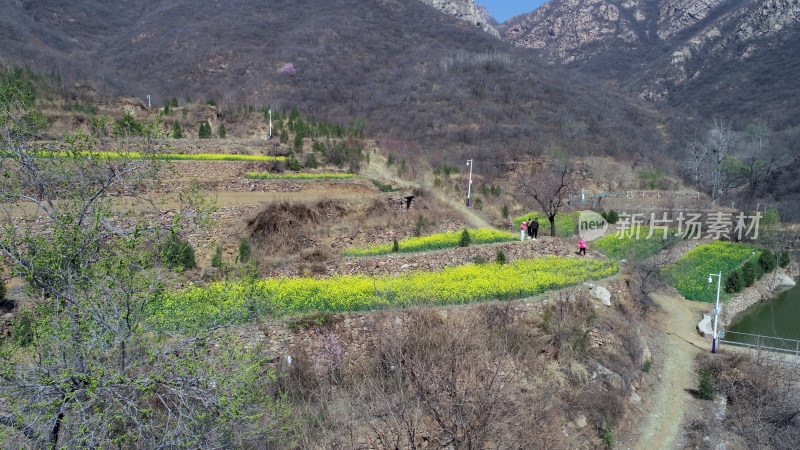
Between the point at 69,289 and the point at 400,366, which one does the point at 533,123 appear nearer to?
the point at 400,366

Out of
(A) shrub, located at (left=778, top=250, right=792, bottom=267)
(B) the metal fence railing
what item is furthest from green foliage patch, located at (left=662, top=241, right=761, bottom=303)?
(B) the metal fence railing

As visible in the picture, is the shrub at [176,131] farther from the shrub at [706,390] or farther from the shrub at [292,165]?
the shrub at [706,390]

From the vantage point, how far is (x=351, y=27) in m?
74.2

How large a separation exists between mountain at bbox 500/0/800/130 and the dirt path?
47.9 metres

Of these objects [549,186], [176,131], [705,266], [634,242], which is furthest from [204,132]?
[705,266]

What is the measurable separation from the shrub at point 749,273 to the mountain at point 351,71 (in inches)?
908

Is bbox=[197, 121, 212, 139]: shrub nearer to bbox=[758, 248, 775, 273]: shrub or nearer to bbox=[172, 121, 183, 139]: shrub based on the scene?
bbox=[172, 121, 183, 139]: shrub

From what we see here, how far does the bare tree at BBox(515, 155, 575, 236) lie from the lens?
24728 mm

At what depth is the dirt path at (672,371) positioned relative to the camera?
11773mm

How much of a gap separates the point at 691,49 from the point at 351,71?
64.0 m

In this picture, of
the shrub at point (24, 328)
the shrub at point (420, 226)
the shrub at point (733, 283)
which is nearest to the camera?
the shrub at point (24, 328)

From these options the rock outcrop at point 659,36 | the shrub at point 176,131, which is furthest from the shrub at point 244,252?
the rock outcrop at point 659,36

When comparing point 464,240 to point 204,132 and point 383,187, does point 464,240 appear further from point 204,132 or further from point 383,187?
point 204,132

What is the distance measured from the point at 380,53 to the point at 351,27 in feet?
27.3
